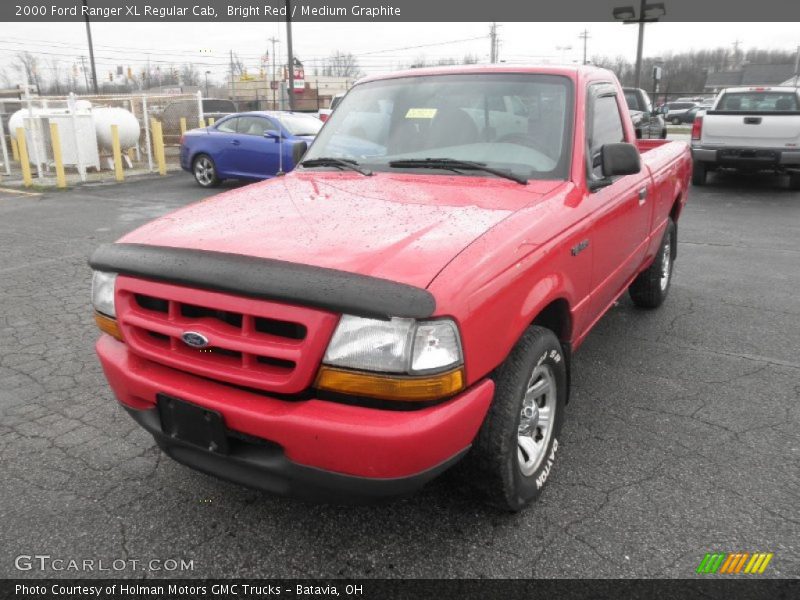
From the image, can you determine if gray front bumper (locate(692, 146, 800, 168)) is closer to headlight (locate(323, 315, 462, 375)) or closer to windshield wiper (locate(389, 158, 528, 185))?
windshield wiper (locate(389, 158, 528, 185))

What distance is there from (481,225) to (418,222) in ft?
0.79

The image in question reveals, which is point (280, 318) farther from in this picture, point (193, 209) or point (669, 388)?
point (669, 388)

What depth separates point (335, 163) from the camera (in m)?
3.55

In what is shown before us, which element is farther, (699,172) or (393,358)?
(699,172)

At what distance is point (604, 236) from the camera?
3252mm

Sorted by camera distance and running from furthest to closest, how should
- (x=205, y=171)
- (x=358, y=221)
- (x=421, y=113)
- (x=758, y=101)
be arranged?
(x=205, y=171) → (x=758, y=101) → (x=421, y=113) → (x=358, y=221)

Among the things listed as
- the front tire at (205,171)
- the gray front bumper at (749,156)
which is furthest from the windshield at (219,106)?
the gray front bumper at (749,156)

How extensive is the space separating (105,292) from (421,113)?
74.4 inches

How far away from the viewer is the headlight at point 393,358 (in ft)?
6.37

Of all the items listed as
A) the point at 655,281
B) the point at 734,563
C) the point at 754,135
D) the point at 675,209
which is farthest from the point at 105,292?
the point at 754,135

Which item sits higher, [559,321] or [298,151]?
[298,151]

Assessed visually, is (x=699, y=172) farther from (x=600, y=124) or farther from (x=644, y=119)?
(x=600, y=124)

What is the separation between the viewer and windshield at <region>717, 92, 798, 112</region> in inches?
460

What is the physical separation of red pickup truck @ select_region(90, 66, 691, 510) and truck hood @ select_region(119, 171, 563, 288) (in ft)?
0.04
